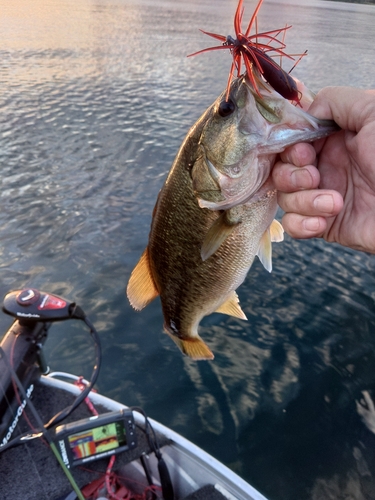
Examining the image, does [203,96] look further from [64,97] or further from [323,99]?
[323,99]

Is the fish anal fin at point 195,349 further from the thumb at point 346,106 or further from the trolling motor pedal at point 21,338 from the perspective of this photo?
the thumb at point 346,106

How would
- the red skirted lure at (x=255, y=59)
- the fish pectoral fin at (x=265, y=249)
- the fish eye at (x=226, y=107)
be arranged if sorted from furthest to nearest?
the fish pectoral fin at (x=265, y=249) → the fish eye at (x=226, y=107) → the red skirted lure at (x=255, y=59)

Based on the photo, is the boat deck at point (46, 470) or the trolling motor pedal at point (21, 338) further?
the trolling motor pedal at point (21, 338)

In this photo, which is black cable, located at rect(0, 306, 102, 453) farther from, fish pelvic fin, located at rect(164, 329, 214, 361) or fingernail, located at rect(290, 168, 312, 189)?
fingernail, located at rect(290, 168, 312, 189)

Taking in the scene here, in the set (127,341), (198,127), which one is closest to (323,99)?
(198,127)

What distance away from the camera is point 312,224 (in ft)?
6.94

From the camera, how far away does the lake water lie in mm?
4711

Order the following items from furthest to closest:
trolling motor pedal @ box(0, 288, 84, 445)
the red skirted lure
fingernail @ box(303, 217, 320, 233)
A: trolling motor pedal @ box(0, 288, 84, 445)
fingernail @ box(303, 217, 320, 233)
the red skirted lure

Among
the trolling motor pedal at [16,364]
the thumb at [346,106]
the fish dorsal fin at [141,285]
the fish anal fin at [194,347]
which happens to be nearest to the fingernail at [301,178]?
the thumb at [346,106]

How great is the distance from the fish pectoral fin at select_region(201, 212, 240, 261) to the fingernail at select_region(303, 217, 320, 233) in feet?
1.30

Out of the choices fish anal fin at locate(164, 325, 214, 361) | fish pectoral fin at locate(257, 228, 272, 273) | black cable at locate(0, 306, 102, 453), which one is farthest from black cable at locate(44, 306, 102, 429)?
fish pectoral fin at locate(257, 228, 272, 273)

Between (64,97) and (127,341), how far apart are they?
1277 cm

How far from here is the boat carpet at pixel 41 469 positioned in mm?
3176

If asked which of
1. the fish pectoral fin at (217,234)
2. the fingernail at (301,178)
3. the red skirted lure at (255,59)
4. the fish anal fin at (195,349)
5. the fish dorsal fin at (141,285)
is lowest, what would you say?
the fish anal fin at (195,349)
